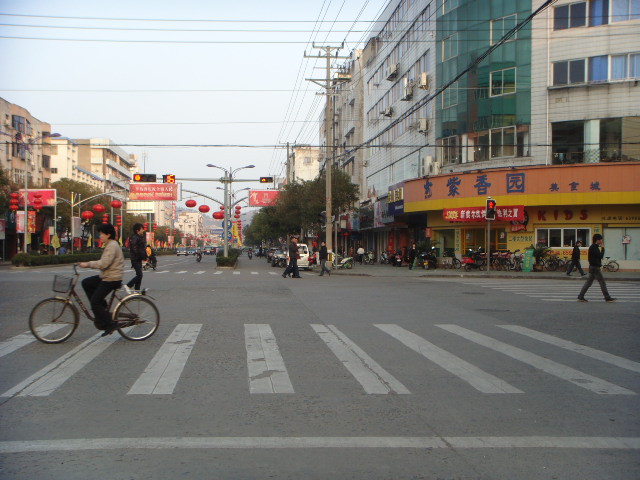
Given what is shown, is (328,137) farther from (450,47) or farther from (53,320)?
(53,320)

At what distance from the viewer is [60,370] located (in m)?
7.48

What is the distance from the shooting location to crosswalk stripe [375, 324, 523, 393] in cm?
693

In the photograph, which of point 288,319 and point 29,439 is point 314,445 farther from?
point 288,319

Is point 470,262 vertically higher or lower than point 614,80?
lower

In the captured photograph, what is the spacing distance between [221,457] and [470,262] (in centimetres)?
2877

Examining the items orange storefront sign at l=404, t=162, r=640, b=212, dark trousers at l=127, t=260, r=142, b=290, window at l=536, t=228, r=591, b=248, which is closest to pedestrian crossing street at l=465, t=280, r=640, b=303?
orange storefront sign at l=404, t=162, r=640, b=212

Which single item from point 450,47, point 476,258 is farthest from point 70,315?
point 450,47

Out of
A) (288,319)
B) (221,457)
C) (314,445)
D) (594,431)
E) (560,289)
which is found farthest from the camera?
(560,289)

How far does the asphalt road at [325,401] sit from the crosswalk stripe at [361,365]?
34 mm

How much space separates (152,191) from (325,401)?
45.7 m

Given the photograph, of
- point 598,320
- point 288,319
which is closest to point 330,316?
point 288,319

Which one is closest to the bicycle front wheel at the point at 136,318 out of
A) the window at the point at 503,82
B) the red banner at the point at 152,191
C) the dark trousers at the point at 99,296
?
the dark trousers at the point at 99,296

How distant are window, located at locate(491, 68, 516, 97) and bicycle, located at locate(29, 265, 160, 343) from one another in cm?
2717

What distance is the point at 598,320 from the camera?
12.9 m
